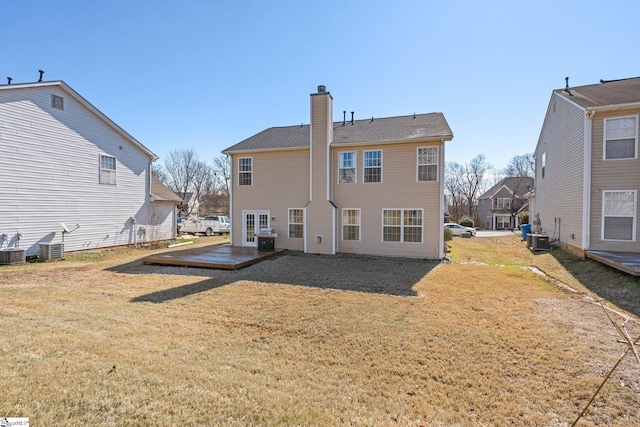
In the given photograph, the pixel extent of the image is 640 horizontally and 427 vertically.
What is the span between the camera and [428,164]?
11.8 m

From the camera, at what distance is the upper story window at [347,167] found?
41.8 ft

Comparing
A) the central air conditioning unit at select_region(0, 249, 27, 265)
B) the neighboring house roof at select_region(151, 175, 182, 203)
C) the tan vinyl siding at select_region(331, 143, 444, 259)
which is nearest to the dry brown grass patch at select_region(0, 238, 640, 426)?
Result: the central air conditioning unit at select_region(0, 249, 27, 265)

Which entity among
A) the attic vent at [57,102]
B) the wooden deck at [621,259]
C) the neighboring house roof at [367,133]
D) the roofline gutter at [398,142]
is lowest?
the wooden deck at [621,259]

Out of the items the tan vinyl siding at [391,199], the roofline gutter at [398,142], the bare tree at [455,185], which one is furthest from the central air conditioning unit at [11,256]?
the bare tree at [455,185]

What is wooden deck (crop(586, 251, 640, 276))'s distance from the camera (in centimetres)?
754

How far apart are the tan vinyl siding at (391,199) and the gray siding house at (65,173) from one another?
10.6m

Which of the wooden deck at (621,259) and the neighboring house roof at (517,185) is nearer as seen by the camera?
the wooden deck at (621,259)

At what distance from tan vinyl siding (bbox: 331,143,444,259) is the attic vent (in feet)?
37.6

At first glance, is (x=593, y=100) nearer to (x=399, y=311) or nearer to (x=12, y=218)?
(x=399, y=311)

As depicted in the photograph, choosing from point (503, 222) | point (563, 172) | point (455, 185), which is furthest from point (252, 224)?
point (455, 185)

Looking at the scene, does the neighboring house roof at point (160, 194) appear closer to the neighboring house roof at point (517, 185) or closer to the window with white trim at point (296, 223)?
the window with white trim at point (296, 223)

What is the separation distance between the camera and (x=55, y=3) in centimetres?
909

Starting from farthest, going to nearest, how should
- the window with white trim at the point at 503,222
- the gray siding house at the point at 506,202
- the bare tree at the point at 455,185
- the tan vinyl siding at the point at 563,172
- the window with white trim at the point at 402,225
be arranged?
the bare tree at the point at 455,185, the window with white trim at the point at 503,222, the gray siding house at the point at 506,202, the window with white trim at the point at 402,225, the tan vinyl siding at the point at 563,172

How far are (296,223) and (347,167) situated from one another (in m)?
3.46
